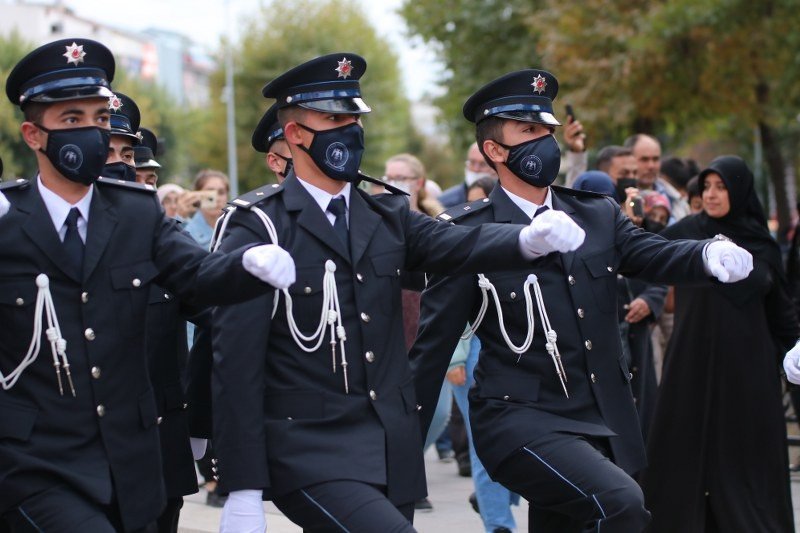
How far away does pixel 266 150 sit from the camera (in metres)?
7.27

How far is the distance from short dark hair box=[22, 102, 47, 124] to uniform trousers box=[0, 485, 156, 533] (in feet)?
4.12

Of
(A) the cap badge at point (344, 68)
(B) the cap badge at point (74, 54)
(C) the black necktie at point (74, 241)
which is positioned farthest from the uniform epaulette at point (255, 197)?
(B) the cap badge at point (74, 54)

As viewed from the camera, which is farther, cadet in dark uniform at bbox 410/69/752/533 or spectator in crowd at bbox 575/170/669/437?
spectator in crowd at bbox 575/170/669/437

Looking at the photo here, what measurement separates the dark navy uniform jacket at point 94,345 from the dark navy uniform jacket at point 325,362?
256 mm

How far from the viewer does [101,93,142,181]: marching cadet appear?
6.35m

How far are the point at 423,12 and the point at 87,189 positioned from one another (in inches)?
925

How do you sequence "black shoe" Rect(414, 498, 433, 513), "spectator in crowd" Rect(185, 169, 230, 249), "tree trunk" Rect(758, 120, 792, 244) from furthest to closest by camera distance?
"tree trunk" Rect(758, 120, 792, 244)
"spectator in crowd" Rect(185, 169, 230, 249)
"black shoe" Rect(414, 498, 433, 513)

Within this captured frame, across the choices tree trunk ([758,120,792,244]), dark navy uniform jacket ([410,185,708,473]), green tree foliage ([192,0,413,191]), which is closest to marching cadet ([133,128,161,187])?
dark navy uniform jacket ([410,185,708,473])

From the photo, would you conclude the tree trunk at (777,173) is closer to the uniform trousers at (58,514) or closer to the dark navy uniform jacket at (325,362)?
the dark navy uniform jacket at (325,362)

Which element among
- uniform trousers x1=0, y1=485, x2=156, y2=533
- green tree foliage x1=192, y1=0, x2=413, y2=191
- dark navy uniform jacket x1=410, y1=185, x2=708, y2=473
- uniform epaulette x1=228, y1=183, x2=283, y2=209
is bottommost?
uniform trousers x1=0, y1=485, x2=156, y2=533

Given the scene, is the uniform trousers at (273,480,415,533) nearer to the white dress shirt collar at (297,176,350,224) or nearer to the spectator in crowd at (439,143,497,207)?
the white dress shirt collar at (297,176,350,224)

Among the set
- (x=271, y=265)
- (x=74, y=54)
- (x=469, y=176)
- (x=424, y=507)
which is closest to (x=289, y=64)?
(x=469, y=176)

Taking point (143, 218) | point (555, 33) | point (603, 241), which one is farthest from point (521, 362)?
point (555, 33)

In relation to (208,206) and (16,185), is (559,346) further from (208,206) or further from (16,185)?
(208,206)
